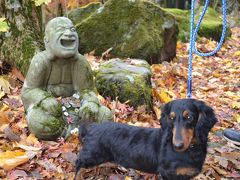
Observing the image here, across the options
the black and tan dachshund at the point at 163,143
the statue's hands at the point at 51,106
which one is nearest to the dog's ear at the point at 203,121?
the black and tan dachshund at the point at 163,143

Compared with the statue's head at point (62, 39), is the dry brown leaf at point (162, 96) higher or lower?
lower

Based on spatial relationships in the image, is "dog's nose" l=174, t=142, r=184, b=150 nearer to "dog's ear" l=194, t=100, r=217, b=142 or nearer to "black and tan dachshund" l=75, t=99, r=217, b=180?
"black and tan dachshund" l=75, t=99, r=217, b=180

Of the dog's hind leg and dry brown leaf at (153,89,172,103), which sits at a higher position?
the dog's hind leg

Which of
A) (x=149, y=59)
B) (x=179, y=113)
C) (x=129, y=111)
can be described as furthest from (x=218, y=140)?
(x=149, y=59)

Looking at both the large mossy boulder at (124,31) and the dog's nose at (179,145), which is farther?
the large mossy boulder at (124,31)

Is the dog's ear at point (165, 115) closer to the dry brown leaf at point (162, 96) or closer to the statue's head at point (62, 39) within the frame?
the statue's head at point (62, 39)

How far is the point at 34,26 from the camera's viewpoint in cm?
689

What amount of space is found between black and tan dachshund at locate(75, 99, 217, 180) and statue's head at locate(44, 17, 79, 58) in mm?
901

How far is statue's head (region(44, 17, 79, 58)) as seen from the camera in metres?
4.31

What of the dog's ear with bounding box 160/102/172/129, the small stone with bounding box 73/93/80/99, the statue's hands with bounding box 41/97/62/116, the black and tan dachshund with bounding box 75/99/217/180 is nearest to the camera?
the black and tan dachshund with bounding box 75/99/217/180

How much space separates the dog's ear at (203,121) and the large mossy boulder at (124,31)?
4.81 m

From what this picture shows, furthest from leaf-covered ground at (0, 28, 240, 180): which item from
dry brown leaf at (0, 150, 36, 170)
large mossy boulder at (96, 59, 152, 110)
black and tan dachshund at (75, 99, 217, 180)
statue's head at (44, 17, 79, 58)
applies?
statue's head at (44, 17, 79, 58)

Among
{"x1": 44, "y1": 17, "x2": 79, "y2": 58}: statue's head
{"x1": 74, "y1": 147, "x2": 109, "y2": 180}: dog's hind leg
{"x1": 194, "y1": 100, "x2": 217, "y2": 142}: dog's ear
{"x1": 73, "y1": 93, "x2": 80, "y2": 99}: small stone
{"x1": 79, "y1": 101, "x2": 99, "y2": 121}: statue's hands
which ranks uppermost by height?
{"x1": 44, "y1": 17, "x2": 79, "y2": 58}: statue's head

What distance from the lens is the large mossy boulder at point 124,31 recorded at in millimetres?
8125
